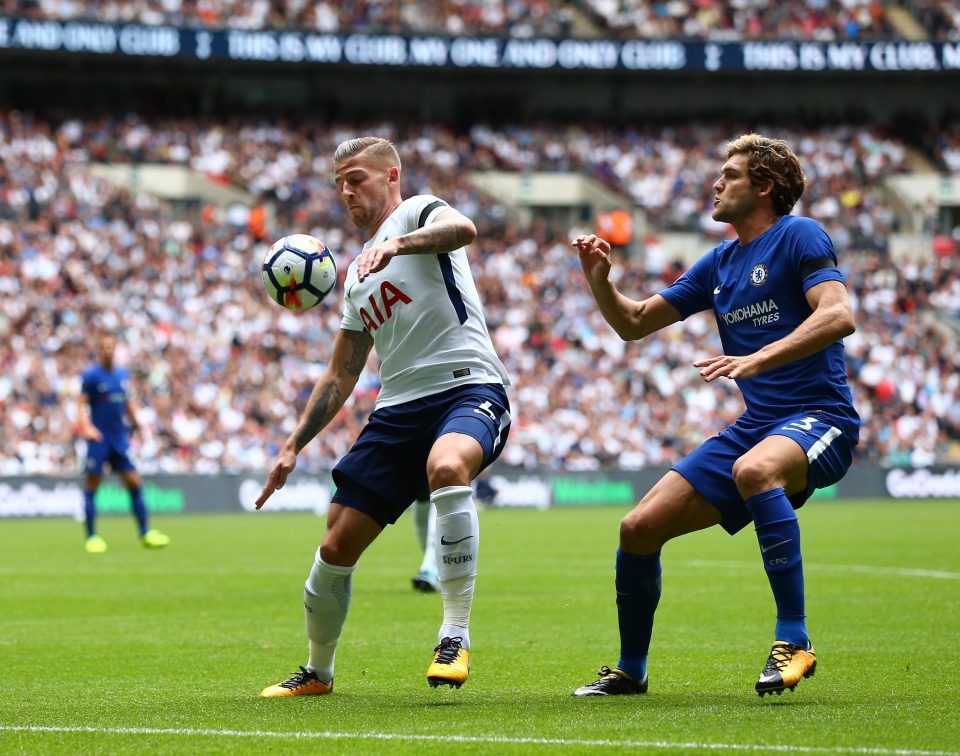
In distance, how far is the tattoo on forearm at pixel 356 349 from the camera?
7.34m

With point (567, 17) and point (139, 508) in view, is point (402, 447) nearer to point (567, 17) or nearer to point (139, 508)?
point (139, 508)

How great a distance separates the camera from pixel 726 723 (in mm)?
5867

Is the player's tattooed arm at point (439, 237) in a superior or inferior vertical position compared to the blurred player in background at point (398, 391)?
superior

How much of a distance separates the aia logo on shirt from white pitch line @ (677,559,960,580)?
849 cm

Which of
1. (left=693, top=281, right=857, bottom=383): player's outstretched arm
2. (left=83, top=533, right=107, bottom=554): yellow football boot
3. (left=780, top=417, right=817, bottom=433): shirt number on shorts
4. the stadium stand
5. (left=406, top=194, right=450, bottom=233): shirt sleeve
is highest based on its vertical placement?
the stadium stand

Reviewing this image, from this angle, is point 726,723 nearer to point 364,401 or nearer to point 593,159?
point 364,401

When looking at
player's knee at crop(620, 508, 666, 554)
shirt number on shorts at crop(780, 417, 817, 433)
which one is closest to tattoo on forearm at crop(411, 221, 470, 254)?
player's knee at crop(620, 508, 666, 554)

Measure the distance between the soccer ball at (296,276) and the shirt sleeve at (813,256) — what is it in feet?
7.66

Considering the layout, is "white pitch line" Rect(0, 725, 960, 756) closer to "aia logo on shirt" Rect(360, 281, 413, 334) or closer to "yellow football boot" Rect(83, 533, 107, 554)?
"aia logo on shirt" Rect(360, 281, 413, 334)

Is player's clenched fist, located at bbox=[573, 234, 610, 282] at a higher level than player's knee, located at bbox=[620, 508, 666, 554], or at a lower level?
higher

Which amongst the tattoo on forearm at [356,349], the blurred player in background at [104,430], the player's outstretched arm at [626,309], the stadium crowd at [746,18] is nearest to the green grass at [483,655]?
the blurred player in background at [104,430]

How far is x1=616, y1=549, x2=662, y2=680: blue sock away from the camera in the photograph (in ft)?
22.8

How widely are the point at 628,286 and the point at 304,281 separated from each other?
3045 cm

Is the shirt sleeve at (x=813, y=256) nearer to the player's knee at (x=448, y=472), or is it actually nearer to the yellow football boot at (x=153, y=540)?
the player's knee at (x=448, y=472)
